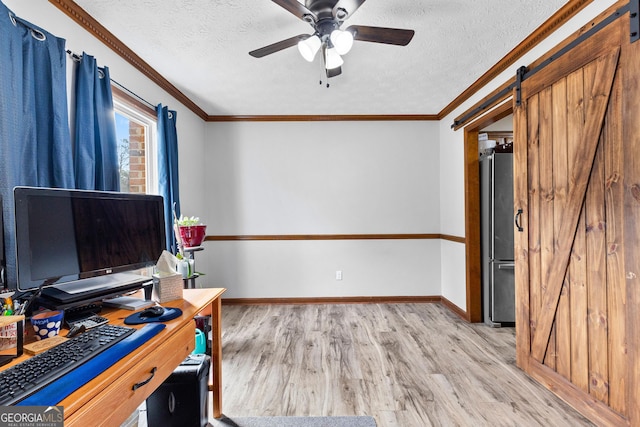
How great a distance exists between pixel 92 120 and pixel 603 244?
3116 mm

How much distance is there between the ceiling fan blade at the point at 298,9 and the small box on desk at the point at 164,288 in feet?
4.90

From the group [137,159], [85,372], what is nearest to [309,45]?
[85,372]

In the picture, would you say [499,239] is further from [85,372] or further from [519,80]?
[85,372]

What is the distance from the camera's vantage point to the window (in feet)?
8.22

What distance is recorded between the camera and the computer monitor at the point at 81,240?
1208 mm

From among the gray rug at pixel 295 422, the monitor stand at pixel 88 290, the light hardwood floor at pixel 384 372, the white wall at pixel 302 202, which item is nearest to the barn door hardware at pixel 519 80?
the white wall at pixel 302 202

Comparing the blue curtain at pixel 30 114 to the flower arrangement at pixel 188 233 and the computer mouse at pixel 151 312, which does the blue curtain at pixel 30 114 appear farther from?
the flower arrangement at pixel 188 233

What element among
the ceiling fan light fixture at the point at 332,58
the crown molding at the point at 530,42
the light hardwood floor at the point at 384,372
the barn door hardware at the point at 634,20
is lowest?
the light hardwood floor at the point at 384,372

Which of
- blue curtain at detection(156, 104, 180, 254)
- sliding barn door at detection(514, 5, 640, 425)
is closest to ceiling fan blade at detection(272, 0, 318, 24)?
sliding barn door at detection(514, 5, 640, 425)

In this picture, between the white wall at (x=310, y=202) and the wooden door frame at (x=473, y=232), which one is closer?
the wooden door frame at (x=473, y=232)

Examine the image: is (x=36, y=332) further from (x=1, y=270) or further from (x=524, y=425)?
(x=524, y=425)

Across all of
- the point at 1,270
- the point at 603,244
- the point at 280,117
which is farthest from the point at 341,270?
the point at 1,270

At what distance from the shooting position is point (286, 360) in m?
2.55

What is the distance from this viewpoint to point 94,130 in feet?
6.47
